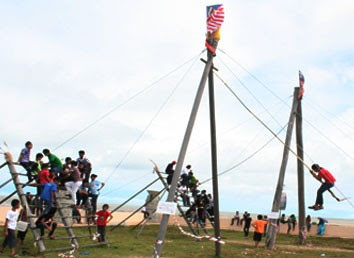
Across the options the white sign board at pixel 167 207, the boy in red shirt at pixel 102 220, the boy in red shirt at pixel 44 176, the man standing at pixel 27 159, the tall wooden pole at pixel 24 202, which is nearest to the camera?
the white sign board at pixel 167 207

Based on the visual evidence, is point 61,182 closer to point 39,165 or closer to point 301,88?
point 39,165

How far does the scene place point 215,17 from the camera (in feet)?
53.7

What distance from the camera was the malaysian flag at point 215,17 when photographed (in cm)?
1634

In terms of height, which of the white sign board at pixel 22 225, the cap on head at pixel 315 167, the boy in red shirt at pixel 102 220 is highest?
the cap on head at pixel 315 167

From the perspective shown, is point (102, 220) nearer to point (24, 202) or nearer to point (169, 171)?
point (24, 202)

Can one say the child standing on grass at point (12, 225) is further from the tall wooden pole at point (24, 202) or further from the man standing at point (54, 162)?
the man standing at point (54, 162)

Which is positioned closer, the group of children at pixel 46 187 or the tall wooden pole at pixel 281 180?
the group of children at pixel 46 187

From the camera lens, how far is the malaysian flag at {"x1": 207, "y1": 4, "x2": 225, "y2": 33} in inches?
643

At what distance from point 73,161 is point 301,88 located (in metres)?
10.7

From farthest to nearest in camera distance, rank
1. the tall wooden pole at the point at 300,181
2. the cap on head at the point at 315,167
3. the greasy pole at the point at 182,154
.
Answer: the tall wooden pole at the point at 300,181, the cap on head at the point at 315,167, the greasy pole at the point at 182,154

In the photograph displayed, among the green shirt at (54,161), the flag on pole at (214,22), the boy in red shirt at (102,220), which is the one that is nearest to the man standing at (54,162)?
the green shirt at (54,161)

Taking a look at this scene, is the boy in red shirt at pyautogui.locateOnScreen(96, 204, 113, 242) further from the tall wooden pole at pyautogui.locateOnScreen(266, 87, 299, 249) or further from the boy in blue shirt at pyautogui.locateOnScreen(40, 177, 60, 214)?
the tall wooden pole at pyautogui.locateOnScreen(266, 87, 299, 249)

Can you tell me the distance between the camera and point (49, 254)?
1616cm

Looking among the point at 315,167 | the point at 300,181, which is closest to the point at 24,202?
the point at 315,167
